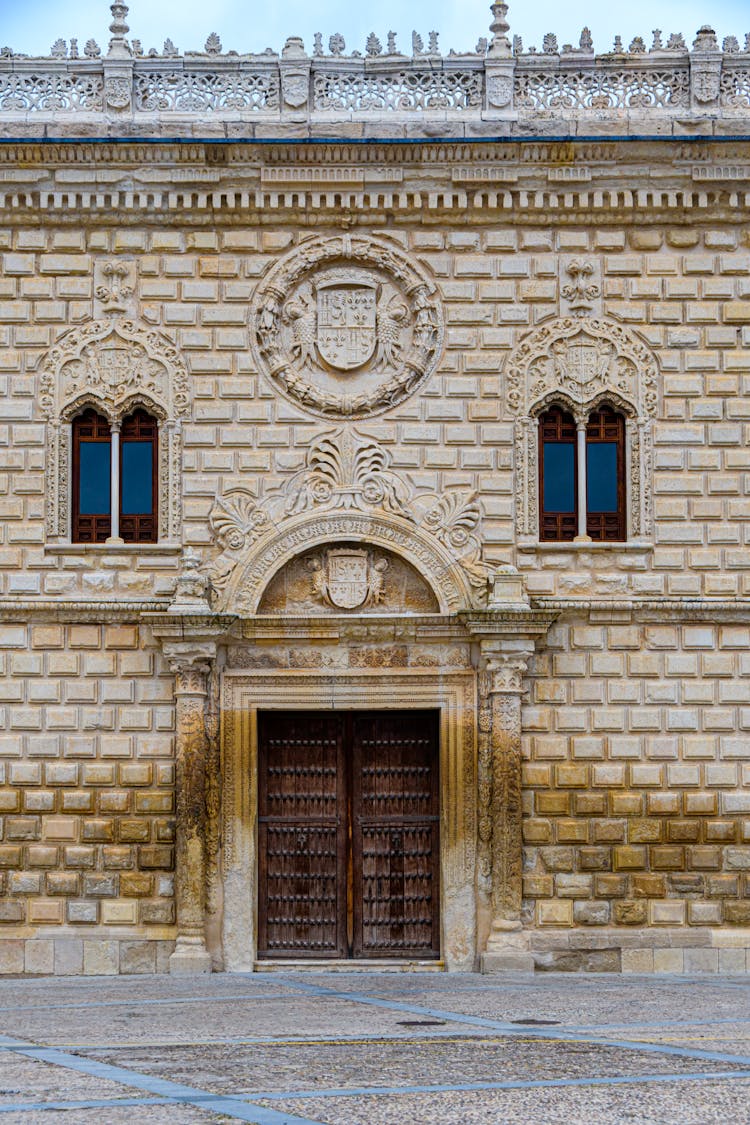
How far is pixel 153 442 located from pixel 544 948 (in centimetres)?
602

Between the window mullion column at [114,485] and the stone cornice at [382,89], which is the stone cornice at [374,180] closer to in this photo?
the stone cornice at [382,89]

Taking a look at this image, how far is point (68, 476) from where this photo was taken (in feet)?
55.3

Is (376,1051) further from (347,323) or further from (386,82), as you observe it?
(386,82)

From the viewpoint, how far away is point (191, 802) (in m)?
16.3

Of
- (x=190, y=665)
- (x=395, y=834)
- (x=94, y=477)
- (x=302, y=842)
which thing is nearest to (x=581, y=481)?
(x=395, y=834)

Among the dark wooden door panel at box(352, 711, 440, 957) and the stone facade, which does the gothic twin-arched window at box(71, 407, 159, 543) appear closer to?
the stone facade

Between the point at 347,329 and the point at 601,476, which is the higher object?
the point at 347,329

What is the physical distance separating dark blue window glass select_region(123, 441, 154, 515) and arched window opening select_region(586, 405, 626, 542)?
4195 millimetres

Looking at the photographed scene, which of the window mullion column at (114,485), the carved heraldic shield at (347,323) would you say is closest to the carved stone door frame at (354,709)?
Answer: the window mullion column at (114,485)

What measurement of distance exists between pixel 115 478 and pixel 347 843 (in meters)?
4.11

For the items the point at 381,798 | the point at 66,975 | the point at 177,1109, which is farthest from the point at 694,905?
the point at 177,1109

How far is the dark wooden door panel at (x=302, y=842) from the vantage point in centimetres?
1673

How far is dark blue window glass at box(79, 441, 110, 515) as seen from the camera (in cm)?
1694

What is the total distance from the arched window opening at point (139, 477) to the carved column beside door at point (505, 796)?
347 cm
